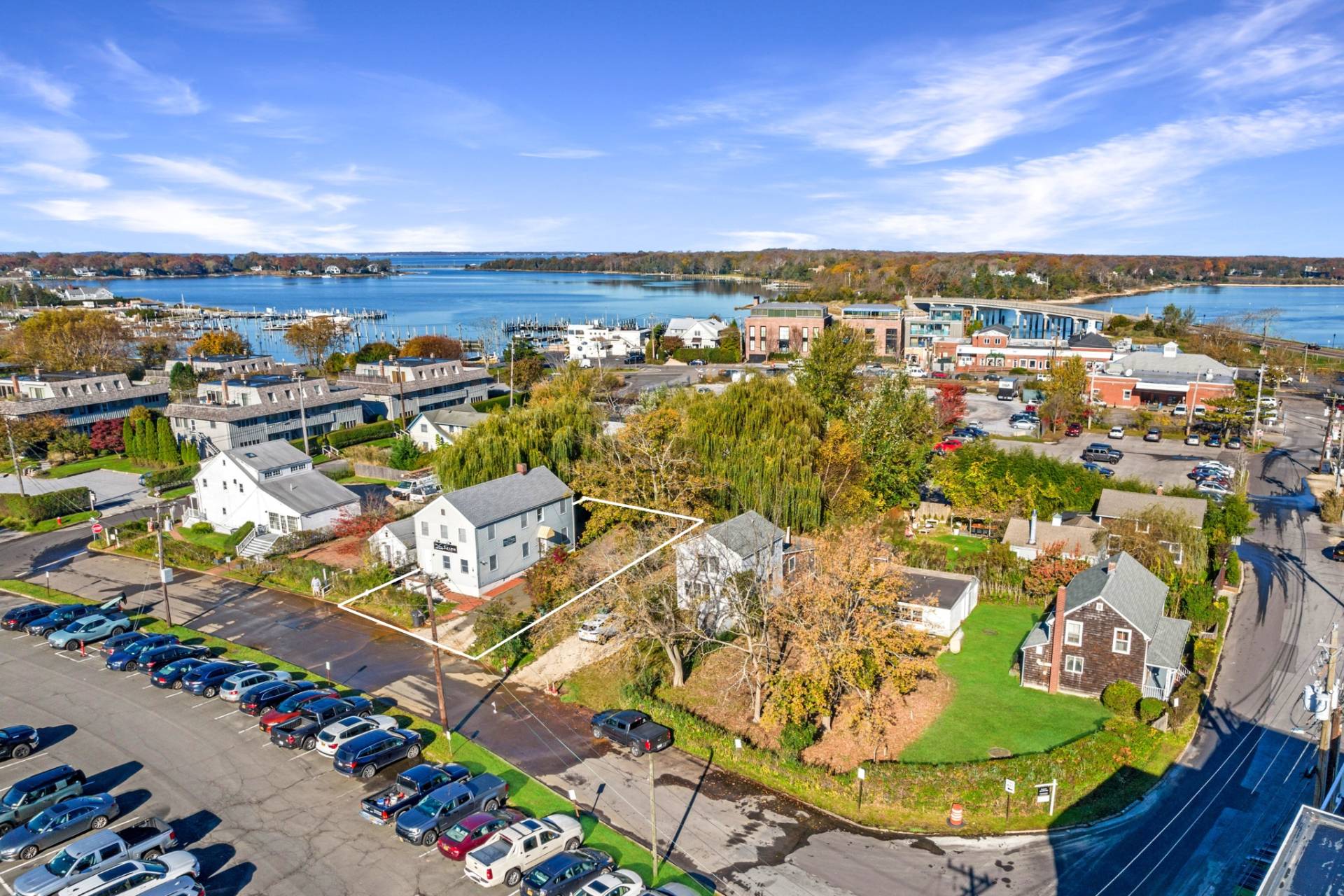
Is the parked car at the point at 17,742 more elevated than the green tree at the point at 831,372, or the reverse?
the green tree at the point at 831,372

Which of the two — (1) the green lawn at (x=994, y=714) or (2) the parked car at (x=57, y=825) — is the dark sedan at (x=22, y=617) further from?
(1) the green lawn at (x=994, y=714)

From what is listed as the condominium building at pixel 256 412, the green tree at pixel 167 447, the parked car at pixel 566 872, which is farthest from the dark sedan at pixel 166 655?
the green tree at pixel 167 447

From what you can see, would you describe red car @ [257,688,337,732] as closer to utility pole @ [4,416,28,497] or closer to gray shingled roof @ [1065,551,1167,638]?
gray shingled roof @ [1065,551,1167,638]

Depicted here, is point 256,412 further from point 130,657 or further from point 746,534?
point 746,534

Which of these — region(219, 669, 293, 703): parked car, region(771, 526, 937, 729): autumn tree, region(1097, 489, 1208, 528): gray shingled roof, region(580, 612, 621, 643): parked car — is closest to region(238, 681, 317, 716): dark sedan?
region(219, 669, 293, 703): parked car

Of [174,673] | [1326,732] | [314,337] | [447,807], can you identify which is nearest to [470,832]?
[447,807]

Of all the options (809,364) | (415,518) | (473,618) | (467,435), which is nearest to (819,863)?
(473,618)
